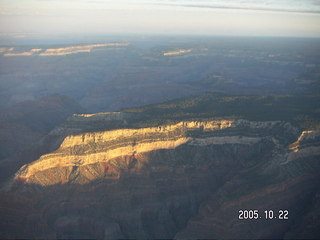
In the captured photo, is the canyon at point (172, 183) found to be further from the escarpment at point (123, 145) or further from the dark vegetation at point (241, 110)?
the dark vegetation at point (241, 110)

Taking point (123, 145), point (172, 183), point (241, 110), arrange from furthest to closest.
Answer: point (241, 110), point (123, 145), point (172, 183)

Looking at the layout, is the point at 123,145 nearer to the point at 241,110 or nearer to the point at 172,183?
the point at 172,183

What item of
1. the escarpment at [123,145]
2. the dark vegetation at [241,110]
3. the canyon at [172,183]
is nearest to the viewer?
the canyon at [172,183]

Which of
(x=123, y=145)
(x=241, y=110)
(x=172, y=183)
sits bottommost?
(x=172, y=183)

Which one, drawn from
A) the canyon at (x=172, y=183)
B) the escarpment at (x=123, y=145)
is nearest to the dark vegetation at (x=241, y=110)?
the escarpment at (x=123, y=145)

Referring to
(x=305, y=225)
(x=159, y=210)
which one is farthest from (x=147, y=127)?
(x=305, y=225)

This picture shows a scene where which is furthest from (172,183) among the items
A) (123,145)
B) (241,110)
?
(241,110)

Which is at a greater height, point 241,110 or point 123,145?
point 241,110

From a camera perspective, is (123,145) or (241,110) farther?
(241,110)

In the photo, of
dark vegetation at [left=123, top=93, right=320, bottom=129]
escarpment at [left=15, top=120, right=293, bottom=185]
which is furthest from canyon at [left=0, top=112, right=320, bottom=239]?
dark vegetation at [left=123, top=93, right=320, bottom=129]
